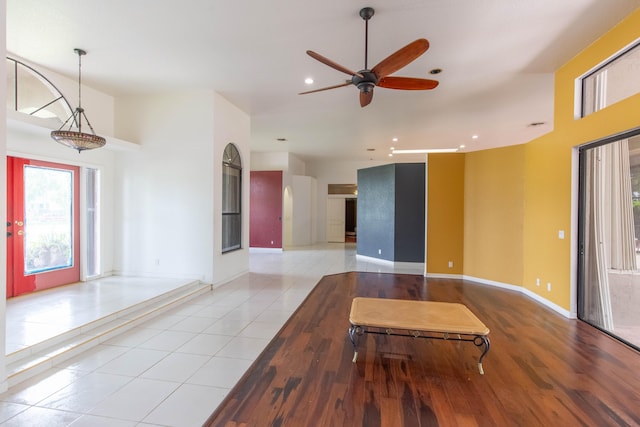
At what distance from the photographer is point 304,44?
374 cm

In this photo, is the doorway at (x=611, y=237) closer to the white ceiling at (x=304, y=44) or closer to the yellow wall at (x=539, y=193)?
the yellow wall at (x=539, y=193)

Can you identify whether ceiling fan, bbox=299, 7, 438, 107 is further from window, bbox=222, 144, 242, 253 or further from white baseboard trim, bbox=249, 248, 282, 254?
white baseboard trim, bbox=249, 248, 282, 254

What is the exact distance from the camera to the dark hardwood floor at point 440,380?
6.91 feet

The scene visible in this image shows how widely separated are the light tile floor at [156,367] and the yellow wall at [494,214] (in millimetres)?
3747

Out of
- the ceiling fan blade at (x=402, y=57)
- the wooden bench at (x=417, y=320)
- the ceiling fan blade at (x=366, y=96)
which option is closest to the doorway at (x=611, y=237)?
the wooden bench at (x=417, y=320)

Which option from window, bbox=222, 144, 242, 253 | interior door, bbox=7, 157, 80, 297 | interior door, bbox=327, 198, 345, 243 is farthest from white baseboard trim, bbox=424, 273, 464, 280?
interior door, bbox=7, 157, 80, 297

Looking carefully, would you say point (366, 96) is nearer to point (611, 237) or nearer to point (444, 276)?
point (611, 237)

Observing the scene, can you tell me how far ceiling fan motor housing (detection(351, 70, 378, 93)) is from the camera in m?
2.95

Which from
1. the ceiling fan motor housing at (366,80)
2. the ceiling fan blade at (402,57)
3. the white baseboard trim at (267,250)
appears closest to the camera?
the ceiling fan blade at (402,57)

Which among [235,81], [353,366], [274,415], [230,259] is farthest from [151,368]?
[235,81]

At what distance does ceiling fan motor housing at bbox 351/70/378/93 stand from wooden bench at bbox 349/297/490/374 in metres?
2.29

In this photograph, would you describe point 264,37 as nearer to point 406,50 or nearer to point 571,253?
point 406,50

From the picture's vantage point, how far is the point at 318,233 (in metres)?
12.9

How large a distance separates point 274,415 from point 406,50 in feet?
10.3
